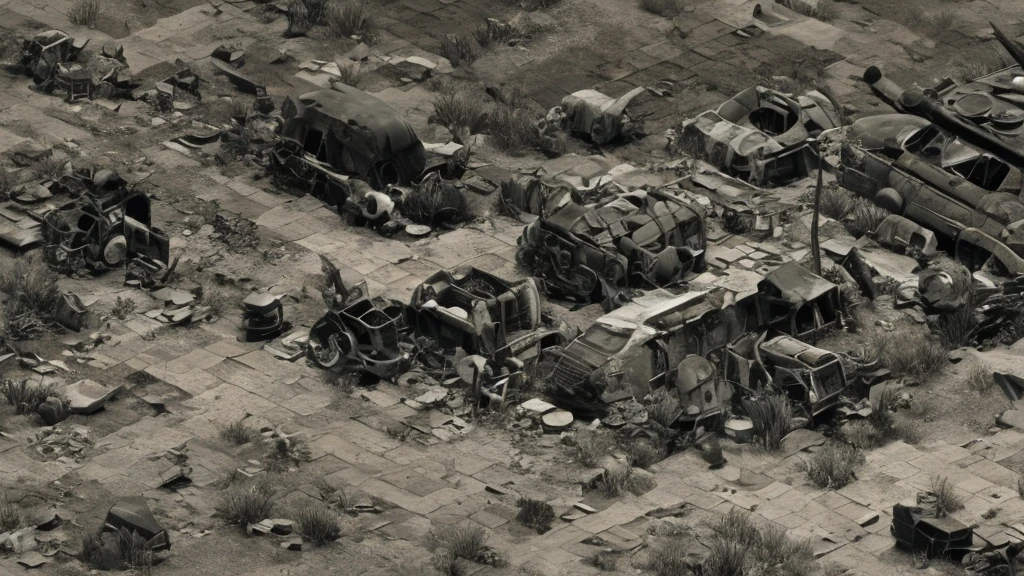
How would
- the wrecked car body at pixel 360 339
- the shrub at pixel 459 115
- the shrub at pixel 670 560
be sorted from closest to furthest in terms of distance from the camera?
the shrub at pixel 670 560 → the wrecked car body at pixel 360 339 → the shrub at pixel 459 115

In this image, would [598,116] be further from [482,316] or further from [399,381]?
[399,381]

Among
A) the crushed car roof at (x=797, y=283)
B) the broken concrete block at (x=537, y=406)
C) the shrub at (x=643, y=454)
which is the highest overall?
the crushed car roof at (x=797, y=283)

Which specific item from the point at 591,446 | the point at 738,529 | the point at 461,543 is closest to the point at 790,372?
the point at 591,446

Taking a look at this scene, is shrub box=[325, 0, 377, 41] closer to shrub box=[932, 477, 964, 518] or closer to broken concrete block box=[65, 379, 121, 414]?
broken concrete block box=[65, 379, 121, 414]

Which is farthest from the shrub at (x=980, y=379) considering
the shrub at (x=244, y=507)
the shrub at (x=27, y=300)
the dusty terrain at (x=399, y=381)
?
the shrub at (x=27, y=300)

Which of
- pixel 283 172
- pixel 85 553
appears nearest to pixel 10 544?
pixel 85 553

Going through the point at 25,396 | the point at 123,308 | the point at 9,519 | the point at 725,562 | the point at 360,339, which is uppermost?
the point at 725,562

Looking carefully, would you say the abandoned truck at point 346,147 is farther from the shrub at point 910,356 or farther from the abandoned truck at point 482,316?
the shrub at point 910,356
